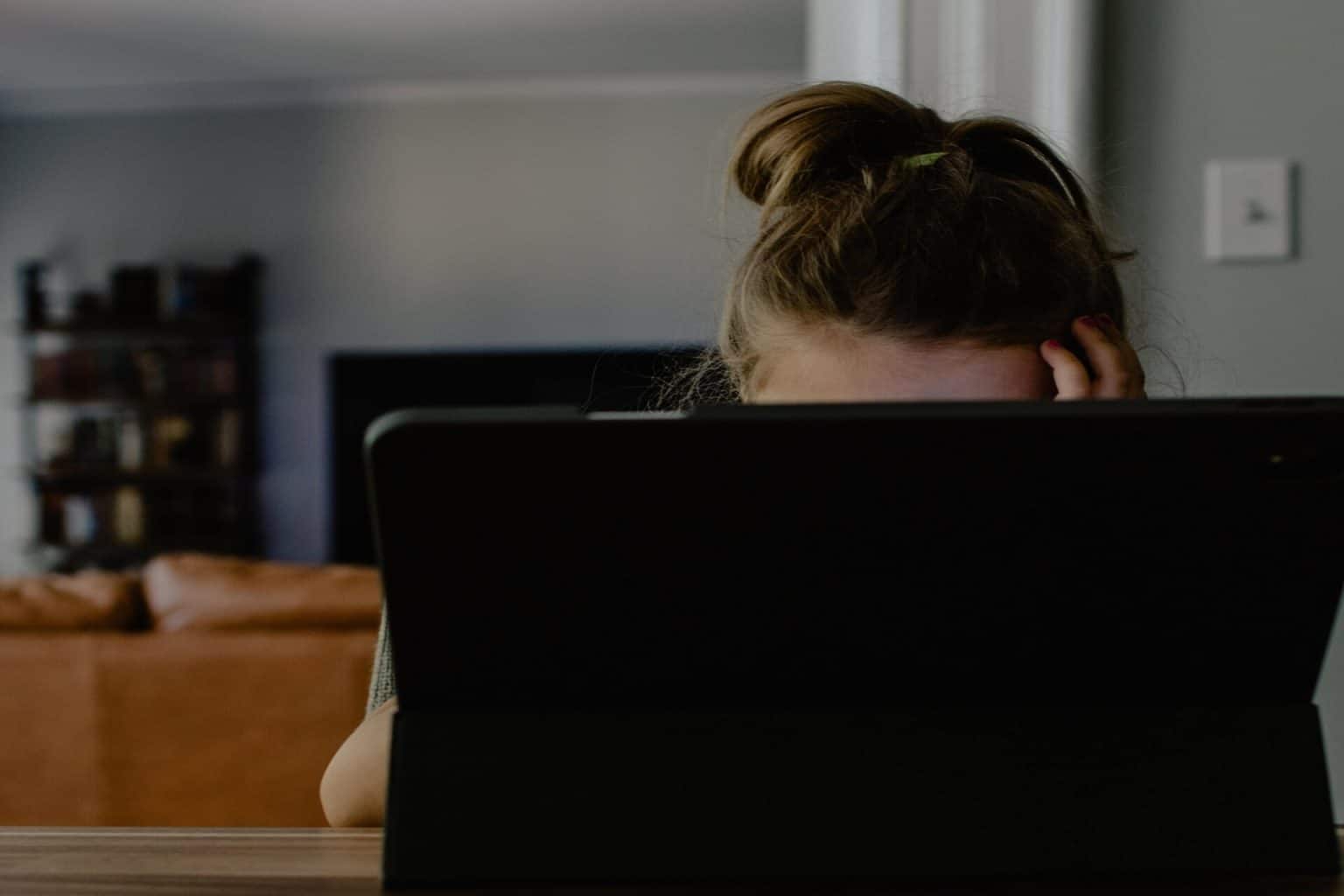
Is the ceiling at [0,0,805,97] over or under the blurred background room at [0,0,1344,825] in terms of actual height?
over

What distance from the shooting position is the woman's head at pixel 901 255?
651mm

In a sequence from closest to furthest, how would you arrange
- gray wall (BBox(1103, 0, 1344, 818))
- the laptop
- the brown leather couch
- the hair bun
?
the laptop < the hair bun < gray wall (BBox(1103, 0, 1344, 818)) < the brown leather couch

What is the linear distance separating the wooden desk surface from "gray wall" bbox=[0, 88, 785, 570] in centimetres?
435

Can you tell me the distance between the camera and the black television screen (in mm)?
4598

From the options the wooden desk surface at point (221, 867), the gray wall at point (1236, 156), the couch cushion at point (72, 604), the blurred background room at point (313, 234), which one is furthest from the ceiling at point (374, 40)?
the wooden desk surface at point (221, 867)

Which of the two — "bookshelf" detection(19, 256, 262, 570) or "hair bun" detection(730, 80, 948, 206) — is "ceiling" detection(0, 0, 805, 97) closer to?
"bookshelf" detection(19, 256, 262, 570)

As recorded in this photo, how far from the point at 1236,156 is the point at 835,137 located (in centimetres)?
59

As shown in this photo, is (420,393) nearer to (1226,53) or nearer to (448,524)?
(1226,53)

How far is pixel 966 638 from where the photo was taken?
343 mm

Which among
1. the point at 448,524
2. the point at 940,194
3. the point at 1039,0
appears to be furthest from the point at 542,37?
the point at 448,524

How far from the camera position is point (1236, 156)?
1.13 meters

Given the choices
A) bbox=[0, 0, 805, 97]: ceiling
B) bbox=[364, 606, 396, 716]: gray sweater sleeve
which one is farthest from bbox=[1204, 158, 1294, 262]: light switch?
bbox=[0, 0, 805, 97]: ceiling

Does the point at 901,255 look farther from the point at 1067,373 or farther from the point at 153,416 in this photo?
the point at 153,416

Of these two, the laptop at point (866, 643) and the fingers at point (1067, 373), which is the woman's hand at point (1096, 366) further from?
the laptop at point (866, 643)
